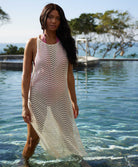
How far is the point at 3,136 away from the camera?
4.25 meters

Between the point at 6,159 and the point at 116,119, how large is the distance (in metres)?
2.68

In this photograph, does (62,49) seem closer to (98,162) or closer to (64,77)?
(64,77)

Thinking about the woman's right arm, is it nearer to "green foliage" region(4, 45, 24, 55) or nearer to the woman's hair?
the woman's hair

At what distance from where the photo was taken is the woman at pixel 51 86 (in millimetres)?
2316

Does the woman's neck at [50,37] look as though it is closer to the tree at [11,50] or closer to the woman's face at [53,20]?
the woman's face at [53,20]

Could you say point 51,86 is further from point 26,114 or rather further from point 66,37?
point 66,37

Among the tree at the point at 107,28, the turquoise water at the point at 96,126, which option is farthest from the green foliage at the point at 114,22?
the turquoise water at the point at 96,126

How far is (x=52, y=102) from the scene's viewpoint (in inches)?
94.0

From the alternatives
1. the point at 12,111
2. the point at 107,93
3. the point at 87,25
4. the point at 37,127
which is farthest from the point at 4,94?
the point at 87,25

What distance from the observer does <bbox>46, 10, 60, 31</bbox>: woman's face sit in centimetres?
228

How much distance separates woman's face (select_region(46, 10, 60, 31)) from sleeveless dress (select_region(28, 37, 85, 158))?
0.48ft

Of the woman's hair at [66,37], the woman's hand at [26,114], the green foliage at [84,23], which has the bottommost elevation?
the woman's hand at [26,114]

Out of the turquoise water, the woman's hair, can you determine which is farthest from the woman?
the turquoise water

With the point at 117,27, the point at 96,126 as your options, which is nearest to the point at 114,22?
the point at 117,27
